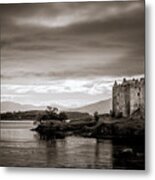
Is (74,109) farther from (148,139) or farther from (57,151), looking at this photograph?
(148,139)

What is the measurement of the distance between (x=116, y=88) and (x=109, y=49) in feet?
0.58

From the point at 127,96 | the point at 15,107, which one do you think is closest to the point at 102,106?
the point at 127,96

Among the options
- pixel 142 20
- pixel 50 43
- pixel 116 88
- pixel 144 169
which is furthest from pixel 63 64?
pixel 144 169

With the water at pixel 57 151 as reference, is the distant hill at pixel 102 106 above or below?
above

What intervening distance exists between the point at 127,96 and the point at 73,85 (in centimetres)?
25

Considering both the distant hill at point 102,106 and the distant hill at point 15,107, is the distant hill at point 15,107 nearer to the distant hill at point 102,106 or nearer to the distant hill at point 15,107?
the distant hill at point 15,107

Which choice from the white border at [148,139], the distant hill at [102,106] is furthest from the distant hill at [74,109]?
the white border at [148,139]

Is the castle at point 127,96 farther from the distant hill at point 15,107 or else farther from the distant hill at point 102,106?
the distant hill at point 15,107

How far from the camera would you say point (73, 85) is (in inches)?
85.1

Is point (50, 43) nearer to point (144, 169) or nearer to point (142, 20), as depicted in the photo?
point (142, 20)

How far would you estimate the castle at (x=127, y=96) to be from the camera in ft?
6.90

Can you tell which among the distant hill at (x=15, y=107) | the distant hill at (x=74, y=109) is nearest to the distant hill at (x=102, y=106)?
the distant hill at (x=74, y=109)

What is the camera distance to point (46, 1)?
2209mm

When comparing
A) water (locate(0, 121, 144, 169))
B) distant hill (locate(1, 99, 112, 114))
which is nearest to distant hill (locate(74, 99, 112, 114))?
distant hill (locate(1, 99, 112, 114))
